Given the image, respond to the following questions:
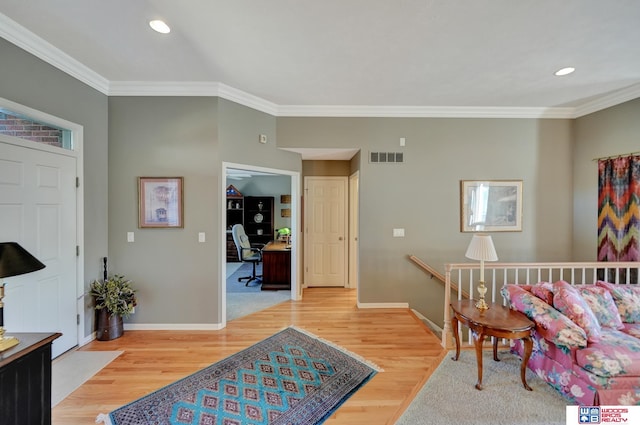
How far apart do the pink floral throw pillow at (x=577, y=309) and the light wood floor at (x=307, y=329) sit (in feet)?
3.73

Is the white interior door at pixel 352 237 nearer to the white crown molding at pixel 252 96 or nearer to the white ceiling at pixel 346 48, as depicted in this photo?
the white crown molding at pixel 252 96

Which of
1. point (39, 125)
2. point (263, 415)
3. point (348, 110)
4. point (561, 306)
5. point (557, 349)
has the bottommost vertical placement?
point (263, 415)

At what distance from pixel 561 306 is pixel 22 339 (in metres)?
3.88

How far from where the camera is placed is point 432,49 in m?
2.38

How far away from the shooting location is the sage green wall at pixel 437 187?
3.85 m

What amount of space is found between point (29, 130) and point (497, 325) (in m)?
4.47

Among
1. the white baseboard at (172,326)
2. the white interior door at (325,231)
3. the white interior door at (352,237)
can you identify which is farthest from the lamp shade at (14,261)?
the white interior door at (352,237)

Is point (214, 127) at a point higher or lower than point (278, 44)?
lower

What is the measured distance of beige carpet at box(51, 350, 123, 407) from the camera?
82.8 inches

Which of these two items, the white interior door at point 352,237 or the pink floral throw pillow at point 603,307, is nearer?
the pink floral throw pillow at point 603,307

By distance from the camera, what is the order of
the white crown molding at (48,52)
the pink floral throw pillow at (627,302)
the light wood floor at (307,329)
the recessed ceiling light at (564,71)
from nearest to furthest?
the light wood floor at (307,329)
the white crown molding at (48,52)
the pink floral throw pillow at (627,302)
the recessed ceiling light at (564,71)

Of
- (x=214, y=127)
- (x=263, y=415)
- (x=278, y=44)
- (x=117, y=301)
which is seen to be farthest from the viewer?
(x=214, y=127)

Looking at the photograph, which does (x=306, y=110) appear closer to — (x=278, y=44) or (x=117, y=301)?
(x=278, y=44)

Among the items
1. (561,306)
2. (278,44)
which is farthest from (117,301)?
(561,306)
